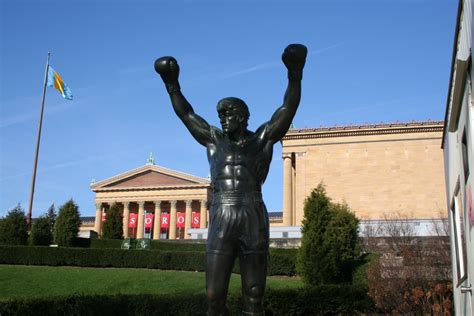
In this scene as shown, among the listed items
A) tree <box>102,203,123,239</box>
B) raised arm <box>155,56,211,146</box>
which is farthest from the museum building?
raised arm <box>155,56,211,146</box>

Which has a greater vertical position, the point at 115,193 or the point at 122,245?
the point at 115,193

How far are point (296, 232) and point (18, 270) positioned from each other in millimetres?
23475

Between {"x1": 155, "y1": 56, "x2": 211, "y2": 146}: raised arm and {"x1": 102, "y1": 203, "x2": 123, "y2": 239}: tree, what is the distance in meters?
42.1

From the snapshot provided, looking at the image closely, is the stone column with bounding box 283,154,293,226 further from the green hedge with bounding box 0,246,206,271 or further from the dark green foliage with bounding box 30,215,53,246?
the green hedge with bounding box 0,246,206,271

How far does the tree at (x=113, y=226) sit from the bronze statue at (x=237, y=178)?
138ft

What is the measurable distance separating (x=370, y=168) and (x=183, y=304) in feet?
143

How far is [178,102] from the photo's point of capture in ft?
17.6

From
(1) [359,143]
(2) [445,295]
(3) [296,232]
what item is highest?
(1) [359,143]

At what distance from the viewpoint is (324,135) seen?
190ft

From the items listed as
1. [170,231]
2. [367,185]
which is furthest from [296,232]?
[170,231]

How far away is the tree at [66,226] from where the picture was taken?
133ft

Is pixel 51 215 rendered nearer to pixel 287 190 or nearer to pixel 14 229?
pixel 14 229

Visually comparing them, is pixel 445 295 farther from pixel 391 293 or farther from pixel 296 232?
pixel 296 232

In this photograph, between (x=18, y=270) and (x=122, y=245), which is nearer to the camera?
(x=18, y=270)
